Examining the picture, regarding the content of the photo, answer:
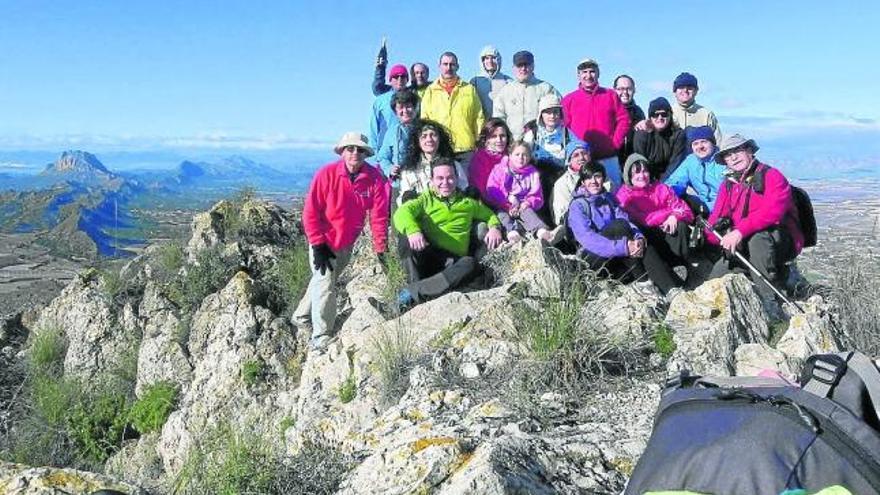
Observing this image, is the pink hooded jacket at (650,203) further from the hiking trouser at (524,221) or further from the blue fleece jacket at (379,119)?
the blue fleece jacket at (379,119)

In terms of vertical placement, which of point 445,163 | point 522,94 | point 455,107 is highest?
point 522,94

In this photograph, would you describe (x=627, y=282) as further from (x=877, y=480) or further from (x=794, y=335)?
(x=877, y=480)

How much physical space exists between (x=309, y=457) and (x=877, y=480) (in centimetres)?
332

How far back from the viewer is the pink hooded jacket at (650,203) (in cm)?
845

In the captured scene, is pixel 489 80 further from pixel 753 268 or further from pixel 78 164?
pixel 78 164

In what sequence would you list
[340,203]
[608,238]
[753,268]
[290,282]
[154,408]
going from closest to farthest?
1. [753,268]
2. [608,238]
3. [340,203]
4. [290,282]
5. [154,408]

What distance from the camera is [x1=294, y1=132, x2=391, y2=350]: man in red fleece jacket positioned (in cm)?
848

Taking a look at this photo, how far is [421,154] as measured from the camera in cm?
947

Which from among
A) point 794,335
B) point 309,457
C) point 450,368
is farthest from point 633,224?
point 309,457

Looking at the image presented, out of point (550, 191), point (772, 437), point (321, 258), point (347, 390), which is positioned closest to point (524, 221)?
point (550, 191)

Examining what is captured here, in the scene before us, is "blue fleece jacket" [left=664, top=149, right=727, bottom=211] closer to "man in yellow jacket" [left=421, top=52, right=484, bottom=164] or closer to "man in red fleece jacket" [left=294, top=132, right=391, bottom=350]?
"man in yellow jacket" [left=421, top=52, right=484, bottom=164]

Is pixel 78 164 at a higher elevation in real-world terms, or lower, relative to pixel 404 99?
lower

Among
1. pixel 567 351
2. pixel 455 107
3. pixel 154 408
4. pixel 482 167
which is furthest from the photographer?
pixel 154 408

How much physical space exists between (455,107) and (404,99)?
89cm
